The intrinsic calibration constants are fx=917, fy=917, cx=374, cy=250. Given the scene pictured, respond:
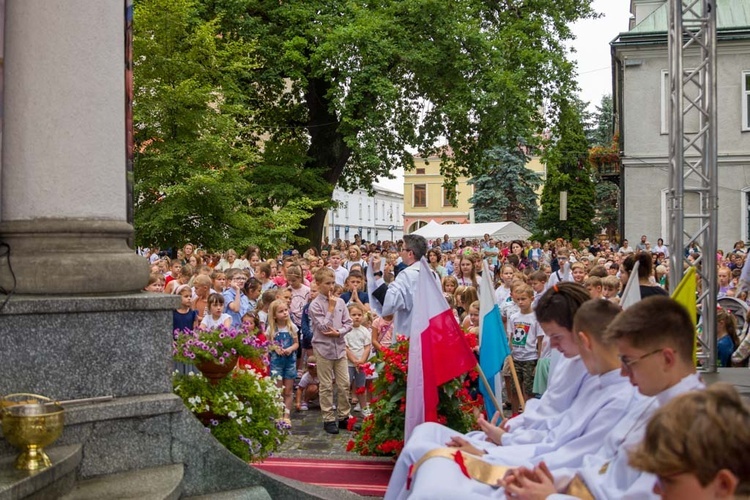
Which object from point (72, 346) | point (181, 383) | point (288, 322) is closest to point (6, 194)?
point (72, 346)

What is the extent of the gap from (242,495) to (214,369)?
1122 mm

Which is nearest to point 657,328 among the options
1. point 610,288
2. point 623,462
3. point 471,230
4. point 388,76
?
point 623,462

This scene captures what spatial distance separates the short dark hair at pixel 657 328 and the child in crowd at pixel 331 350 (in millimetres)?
7715

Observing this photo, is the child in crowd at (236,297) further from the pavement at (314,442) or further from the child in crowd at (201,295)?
the pavement at (314,442)

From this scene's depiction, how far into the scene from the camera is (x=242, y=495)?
5391 mm

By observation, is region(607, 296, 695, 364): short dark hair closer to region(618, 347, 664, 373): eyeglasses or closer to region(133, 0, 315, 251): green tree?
region(618, 347, 664, 373): eyeglasses

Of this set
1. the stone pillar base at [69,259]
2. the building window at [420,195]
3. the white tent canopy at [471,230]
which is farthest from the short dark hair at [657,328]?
the building window at [420,195]

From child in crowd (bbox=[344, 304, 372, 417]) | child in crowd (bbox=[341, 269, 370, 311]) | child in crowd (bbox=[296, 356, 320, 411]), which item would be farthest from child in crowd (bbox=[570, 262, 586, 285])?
child in crowd (bbox=[296, 356, 320, 411])

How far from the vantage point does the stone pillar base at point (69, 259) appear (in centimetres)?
507

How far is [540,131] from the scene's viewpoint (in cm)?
2853

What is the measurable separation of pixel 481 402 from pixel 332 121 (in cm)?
2176

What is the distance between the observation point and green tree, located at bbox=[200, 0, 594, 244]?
25.9 meters

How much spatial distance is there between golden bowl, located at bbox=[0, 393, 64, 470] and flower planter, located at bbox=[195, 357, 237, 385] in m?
1.77

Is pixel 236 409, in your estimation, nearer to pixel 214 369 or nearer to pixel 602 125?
pixel 214 369
